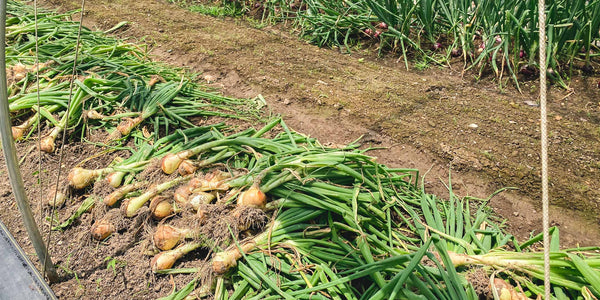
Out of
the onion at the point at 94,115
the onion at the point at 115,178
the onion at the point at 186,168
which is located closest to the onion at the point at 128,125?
the onion at the point at 94,115

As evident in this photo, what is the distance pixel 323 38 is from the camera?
3.91 m

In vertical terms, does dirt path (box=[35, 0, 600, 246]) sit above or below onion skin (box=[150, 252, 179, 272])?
above

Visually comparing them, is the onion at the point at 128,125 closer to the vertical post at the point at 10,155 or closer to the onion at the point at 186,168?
the onion at the point at 186,168

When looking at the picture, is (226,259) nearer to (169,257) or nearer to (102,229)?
(169,257)

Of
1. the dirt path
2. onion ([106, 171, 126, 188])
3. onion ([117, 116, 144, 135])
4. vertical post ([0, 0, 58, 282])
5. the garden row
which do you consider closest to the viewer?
vertical post ([0, 0, 58, 282])

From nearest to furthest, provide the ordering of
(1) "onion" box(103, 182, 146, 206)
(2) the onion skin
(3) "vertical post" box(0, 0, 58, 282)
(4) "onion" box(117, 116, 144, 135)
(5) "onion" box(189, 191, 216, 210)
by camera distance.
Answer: (3) "vertical post" box(0, 0, 58, 282), (2) the onion skin, (5) "onion" box(189, 191, 216, 210), (1) "onion" box(103, 182, 146, 206), (4) "onion" box(117, 116, 144, 135)

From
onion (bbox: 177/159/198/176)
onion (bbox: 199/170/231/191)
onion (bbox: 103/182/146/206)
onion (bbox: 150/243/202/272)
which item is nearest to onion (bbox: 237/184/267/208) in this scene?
onion (bbox: 199/170/231/191)

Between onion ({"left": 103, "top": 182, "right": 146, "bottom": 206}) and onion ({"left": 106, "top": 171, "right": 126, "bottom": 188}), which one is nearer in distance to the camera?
onion ({"left": 103, "top": 182, "right": 146, "bottom": 206})

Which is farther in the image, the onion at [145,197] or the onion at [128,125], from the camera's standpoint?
the onion at [128,125]

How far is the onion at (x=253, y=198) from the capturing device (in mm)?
1722

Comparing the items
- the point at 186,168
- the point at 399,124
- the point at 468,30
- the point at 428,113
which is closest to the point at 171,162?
the point at 186,168

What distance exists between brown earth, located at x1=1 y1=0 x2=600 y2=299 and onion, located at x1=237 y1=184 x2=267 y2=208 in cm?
42

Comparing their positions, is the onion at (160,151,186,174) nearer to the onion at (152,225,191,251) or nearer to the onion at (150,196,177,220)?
the onion at (150,196,177,220)

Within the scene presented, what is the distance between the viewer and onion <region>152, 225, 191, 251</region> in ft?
5.68
